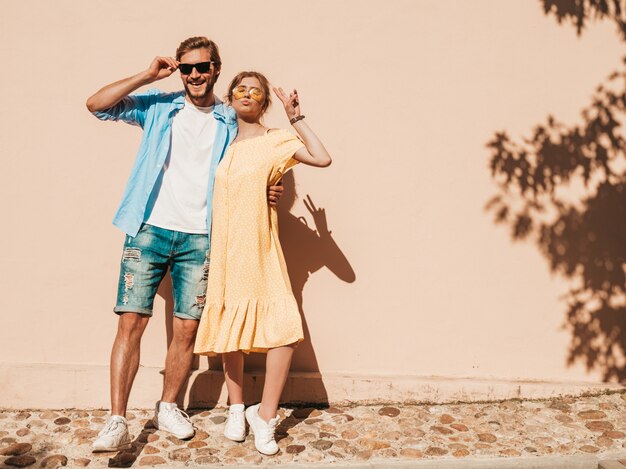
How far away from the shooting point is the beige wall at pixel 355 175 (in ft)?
17.0

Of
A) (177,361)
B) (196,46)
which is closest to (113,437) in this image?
(177,361)

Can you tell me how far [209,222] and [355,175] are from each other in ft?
4.22

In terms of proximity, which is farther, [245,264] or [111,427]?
[245,264]

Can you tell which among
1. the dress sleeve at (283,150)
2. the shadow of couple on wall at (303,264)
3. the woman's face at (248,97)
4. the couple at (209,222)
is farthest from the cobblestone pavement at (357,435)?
the woman's face at (248,97)

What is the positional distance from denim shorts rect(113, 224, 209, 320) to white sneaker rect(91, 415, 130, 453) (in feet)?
2.17

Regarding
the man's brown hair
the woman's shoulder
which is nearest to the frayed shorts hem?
the woman's shoulder

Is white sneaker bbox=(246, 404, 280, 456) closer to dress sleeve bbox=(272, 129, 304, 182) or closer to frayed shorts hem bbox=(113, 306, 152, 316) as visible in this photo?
frayed shorts hem bbox=(113, 306, 152, 316)

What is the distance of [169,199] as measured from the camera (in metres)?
4.54

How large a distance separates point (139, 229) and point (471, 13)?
113 inches

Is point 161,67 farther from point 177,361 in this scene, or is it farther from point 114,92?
point 177,361

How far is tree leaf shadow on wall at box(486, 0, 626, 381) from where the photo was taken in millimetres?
5391

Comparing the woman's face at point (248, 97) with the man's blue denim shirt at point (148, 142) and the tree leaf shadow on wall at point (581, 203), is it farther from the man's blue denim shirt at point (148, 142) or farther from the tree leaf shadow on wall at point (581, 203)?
the tree leaf shadow on wall at point (581, 203)

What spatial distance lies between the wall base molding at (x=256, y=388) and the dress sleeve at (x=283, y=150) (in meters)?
1.60

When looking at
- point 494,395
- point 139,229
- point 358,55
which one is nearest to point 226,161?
point 139,229
